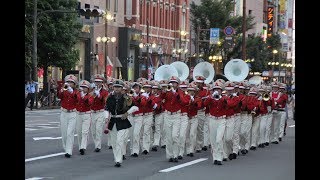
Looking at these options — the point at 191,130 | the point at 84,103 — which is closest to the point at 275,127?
the point at 191,130

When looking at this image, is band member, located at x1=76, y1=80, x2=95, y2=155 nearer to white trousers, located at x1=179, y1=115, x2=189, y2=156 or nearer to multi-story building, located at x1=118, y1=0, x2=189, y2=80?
white trousers, located at x1=179, y1=115, x2=189, y2=156

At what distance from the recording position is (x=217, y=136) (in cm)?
1888

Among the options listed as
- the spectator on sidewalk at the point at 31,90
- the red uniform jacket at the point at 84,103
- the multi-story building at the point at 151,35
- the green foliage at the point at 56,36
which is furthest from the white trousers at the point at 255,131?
the multi-story building at the point at 151,35

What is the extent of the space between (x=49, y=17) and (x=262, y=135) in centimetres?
2730

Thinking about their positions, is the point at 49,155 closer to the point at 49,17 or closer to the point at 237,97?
the point at 237,97

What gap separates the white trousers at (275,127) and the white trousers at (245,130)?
4.30m

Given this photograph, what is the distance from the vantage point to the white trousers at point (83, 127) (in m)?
20.5

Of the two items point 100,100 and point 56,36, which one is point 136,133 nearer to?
point 100,100

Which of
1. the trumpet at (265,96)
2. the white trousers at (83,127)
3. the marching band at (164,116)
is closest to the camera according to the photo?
the marching band at (164,116)

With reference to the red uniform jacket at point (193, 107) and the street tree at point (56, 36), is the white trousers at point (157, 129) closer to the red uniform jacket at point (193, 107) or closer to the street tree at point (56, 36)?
the red uniform jacket at point (193, 107)

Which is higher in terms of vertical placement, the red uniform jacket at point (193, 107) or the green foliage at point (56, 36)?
the green foliage at point (56, 36)
